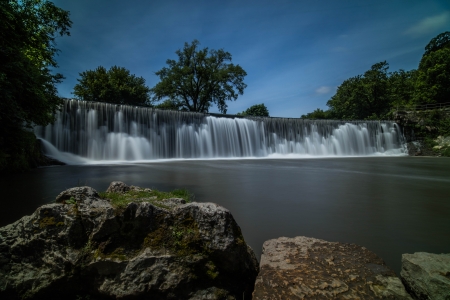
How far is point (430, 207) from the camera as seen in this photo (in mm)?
4895

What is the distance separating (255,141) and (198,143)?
24.6 feet

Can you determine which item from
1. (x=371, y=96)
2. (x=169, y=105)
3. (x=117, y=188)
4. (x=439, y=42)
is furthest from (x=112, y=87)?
(x=439, y=42)

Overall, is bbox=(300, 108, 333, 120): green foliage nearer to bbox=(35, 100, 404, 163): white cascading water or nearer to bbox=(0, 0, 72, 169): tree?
bbox=(35, 100, 404, 163): white cascading water

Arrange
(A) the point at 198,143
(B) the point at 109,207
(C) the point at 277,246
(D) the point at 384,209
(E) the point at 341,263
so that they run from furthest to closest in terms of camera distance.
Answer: (A) the point at 198,143 → (D) the point at 384,209 → (C) the point at 277,246 → (B) the point at 109,207 → (E) the point at 341,263

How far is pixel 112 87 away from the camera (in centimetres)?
3544

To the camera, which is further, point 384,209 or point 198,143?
point 198,143

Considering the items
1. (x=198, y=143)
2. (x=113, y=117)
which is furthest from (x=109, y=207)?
(x=198, y=143)

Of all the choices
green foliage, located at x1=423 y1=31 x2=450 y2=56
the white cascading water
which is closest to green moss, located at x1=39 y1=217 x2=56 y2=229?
the white cascading water

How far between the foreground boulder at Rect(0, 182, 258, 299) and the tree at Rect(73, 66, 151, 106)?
37.6 meters

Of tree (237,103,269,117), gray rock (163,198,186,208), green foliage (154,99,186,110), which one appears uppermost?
tree (237,103,269,117)

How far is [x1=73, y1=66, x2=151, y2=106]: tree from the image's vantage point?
34656 millimetres

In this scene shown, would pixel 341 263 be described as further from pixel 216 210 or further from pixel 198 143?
pixel 198 143

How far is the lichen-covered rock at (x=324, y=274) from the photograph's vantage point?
162 cm

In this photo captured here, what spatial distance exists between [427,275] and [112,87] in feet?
133
